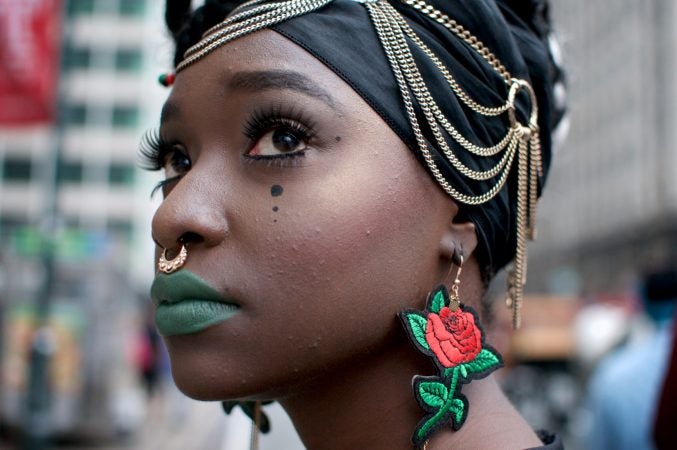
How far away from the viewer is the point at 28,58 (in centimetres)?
875

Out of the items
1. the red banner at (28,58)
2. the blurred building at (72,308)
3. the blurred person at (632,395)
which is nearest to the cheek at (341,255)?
the blurred building at (72,308)

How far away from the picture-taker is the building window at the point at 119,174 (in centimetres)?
4519

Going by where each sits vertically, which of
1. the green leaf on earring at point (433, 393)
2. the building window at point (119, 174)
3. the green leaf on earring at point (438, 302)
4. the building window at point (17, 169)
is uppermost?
the green leaf on earring at point (438, 302)

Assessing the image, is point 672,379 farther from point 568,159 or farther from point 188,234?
point 568,159

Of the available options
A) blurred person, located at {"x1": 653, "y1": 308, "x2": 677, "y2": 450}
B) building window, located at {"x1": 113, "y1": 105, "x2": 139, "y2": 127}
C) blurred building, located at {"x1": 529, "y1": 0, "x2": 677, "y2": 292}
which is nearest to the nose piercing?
blurred person, located at {"x1": 653, "y1": 308, "x2": 677, "y2": 450}

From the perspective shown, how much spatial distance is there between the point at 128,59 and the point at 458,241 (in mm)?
46216

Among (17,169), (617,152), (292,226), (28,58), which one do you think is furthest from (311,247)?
(617,152)

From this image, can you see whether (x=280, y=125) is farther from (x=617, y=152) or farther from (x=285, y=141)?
(x=617, y=152)

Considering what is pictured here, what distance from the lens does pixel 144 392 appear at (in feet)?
61.1

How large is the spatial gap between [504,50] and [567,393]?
1167cm

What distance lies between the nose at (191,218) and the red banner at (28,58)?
7611mm

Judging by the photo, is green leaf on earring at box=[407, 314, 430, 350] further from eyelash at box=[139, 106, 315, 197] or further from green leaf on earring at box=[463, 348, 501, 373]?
eyelash at box=[139, 106, 315, 197]

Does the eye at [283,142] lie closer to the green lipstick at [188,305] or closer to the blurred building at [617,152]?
the green lipstick at [188,305]

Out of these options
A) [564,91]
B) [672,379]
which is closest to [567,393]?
[672,379]
